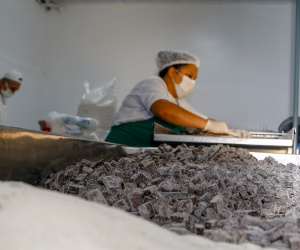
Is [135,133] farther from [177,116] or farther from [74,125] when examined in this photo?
[74,125]

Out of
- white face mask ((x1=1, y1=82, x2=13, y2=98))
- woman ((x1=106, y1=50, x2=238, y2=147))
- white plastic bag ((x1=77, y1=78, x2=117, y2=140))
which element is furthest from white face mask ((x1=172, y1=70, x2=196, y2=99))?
white face mask ((x1=1, y1=82, x2=13, y2=98))

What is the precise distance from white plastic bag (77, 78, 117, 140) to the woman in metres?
1.46

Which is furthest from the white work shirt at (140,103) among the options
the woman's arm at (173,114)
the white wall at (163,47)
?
the white wall at (163,47)

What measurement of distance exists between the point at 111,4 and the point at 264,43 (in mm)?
2481

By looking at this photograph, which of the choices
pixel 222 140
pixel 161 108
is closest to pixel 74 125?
pixel 161 108

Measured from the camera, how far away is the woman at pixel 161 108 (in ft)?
8.79

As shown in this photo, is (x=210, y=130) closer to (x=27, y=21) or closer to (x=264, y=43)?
(x=264, y=43)

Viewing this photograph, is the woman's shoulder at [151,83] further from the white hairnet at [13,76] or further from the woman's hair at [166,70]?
the white hairnet at [13,76]

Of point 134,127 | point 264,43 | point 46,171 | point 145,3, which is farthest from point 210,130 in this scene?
point 145,3

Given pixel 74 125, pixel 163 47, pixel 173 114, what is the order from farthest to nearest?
1. pixel 163 47
2. pixel 74 125
3. pixel 173 114

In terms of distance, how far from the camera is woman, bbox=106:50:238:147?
2.68m

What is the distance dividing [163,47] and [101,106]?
5.10 ft

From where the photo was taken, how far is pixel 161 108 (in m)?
2.66

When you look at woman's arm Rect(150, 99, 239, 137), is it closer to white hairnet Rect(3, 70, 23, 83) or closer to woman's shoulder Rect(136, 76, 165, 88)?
woman's shoulder Rect(136, 76, 165, 88)
